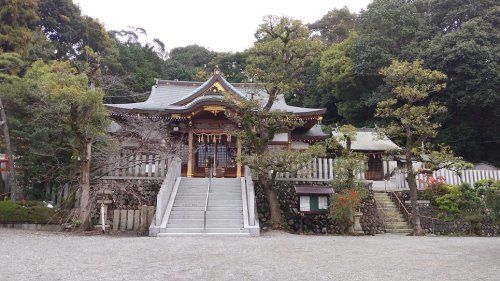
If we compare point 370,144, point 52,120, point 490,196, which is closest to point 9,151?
point 52,120

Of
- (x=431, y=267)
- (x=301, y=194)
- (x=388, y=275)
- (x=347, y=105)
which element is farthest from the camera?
(x=347, y=105)

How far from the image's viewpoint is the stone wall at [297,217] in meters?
13.6

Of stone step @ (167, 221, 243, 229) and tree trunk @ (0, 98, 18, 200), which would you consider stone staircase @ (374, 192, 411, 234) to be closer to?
stone step @ (167, 221, 243, 229)

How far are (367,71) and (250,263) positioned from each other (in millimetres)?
22422

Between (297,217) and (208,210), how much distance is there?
3307 millimetres

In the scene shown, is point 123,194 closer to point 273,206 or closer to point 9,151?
point 9,151

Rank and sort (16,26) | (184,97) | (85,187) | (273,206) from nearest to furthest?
(85,187), (273,206), (184,97), (16,26)

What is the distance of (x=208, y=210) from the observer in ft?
40.9

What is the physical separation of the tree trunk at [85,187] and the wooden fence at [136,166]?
1525 millimetres

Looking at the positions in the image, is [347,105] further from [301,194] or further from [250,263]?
[250,263]

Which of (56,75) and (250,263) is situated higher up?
(56,75)

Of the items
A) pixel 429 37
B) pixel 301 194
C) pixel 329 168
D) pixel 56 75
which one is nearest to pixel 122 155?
pixel 56 75

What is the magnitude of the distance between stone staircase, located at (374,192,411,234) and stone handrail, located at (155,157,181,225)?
792cm

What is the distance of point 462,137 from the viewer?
934 inches
